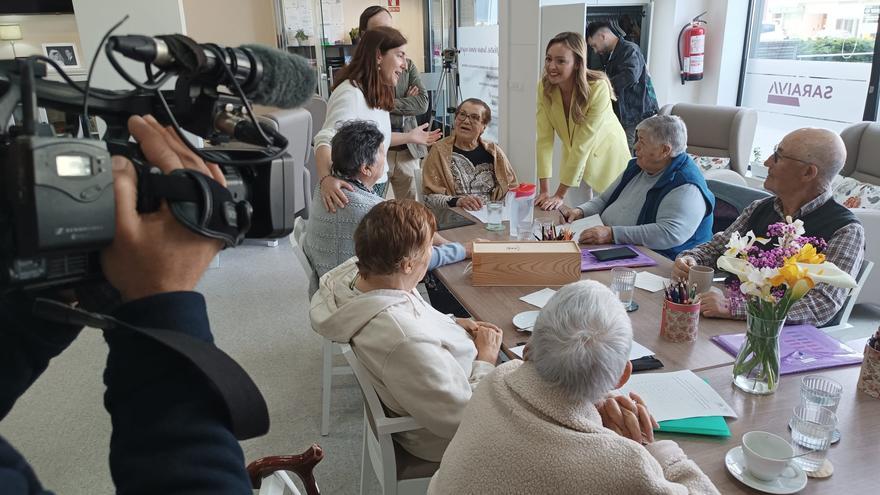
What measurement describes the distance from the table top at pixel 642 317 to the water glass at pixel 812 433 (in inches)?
11.8

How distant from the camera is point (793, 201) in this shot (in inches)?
82.7

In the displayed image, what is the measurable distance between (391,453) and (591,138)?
91.4 inches

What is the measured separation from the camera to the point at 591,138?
329 cm

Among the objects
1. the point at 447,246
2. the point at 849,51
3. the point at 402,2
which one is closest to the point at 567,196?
the point at 447,246

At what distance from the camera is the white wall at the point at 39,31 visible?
6555mm

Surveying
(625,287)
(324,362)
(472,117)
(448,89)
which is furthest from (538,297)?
(448,89)

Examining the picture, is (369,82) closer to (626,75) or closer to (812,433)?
(812,433)

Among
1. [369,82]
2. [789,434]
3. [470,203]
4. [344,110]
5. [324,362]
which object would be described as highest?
[369,82]

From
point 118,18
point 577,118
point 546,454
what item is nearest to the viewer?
point 546,454

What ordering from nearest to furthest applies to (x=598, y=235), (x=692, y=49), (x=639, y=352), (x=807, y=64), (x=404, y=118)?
(x=639, y=352), (x=598, y=235), (x=404, y=118), (x=807, y=64), (x=692, y=49)

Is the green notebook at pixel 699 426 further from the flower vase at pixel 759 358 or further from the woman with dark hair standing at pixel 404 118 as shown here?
the woman with dark hair standing at pixel 404 118

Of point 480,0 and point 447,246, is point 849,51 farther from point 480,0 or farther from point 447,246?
point 447,246

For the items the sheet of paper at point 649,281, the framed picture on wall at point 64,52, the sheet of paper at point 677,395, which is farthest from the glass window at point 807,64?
the framed picture on wall at point 64,52

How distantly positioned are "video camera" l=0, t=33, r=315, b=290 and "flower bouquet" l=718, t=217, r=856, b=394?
3.61 ft
